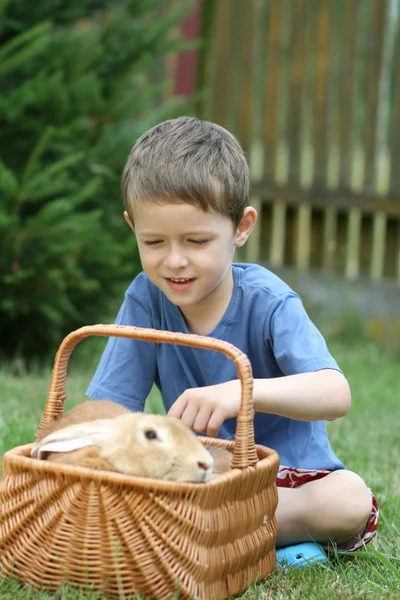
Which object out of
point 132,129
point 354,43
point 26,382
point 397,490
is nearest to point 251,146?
point 354,43

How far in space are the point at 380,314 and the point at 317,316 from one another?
41cm

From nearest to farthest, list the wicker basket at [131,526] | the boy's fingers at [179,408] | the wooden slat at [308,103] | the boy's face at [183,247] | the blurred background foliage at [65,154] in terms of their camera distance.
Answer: the wicker basket at [131,526] < the boy's fingers at [179,408] < the boy's face at [183,247] < the blurred background foliage at [65,154] < the wooden slat at [308,103]

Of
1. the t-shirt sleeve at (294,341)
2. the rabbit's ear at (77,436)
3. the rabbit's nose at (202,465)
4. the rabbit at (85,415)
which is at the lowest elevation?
the rabbit at (85,415)

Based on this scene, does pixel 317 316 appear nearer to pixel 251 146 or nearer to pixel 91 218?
pixel 251 146

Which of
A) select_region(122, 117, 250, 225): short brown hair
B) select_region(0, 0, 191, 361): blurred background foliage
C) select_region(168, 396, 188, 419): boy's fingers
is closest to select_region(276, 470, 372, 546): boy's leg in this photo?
select_region(168, 396, 188, 419): boy's fingers

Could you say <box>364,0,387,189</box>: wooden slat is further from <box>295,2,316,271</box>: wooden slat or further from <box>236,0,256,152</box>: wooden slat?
<box>236,0,256,152</box>: wooden slat

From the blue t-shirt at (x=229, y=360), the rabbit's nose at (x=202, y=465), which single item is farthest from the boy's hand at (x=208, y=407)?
the blue t-shirt at (x=229, y=360)

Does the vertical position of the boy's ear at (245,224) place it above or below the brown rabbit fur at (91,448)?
above

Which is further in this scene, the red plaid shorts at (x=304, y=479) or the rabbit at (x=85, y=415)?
the red plaid shorts at (x=304, y=479)

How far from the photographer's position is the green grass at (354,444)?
1.81 metres

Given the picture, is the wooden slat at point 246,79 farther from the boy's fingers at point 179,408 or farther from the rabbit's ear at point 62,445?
the rabbit's ear at point 62,445

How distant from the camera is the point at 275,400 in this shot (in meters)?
1.86

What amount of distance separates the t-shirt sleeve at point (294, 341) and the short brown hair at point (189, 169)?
0.25m

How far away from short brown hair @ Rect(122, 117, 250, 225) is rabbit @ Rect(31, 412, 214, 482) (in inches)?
21.6
